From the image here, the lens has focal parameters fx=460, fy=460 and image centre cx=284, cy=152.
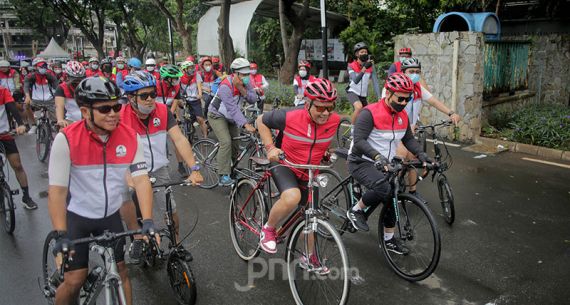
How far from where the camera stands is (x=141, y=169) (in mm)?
3158

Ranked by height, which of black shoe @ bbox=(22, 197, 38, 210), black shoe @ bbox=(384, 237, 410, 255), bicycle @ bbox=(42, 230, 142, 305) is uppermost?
bicycle @ bbox=(42, 230, 142, 305)

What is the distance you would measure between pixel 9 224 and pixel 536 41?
1288cm

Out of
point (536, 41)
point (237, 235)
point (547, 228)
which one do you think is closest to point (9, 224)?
point (237, 235)

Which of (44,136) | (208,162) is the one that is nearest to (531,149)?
(208,162)

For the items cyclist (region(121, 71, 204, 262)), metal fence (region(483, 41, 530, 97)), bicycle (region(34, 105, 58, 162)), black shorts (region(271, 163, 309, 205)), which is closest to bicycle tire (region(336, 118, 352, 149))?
metal fence (region(483, 41, 530, 97))

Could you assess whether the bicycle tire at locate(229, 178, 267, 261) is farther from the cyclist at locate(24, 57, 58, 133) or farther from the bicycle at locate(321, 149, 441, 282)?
the cyclist at locate(24, 57, 58, 133)

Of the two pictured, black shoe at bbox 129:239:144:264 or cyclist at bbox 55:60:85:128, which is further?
cyclist at bbox 55:60:85:128

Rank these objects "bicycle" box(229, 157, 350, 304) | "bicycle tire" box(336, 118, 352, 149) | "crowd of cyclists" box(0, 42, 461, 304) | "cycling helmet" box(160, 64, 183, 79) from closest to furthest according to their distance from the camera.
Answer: "crowd of cyclists" box(0, 42, 461, 304) → "bicycle" box(229, 157, 350, 304) → "cycling helmet" box(160, 64, 183, 79) → "bicycle tire" box(336, 118, 352, 149)

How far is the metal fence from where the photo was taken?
33.9ft

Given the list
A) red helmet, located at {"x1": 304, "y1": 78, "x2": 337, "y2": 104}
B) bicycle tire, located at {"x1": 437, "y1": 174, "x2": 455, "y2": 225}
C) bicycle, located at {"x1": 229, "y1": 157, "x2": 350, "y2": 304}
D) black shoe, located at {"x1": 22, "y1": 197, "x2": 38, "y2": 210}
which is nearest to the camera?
bicycle, located at {"x1": 229, "y1": 157, "x2": 350, "y2": 304}

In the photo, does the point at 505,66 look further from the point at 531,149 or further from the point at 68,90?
the point at 68,90

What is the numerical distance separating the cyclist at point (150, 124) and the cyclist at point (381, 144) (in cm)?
164

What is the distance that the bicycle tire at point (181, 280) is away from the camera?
368cm

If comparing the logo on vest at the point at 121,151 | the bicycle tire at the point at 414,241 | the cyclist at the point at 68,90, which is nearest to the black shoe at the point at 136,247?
the logo on vest at the point at 121,151
